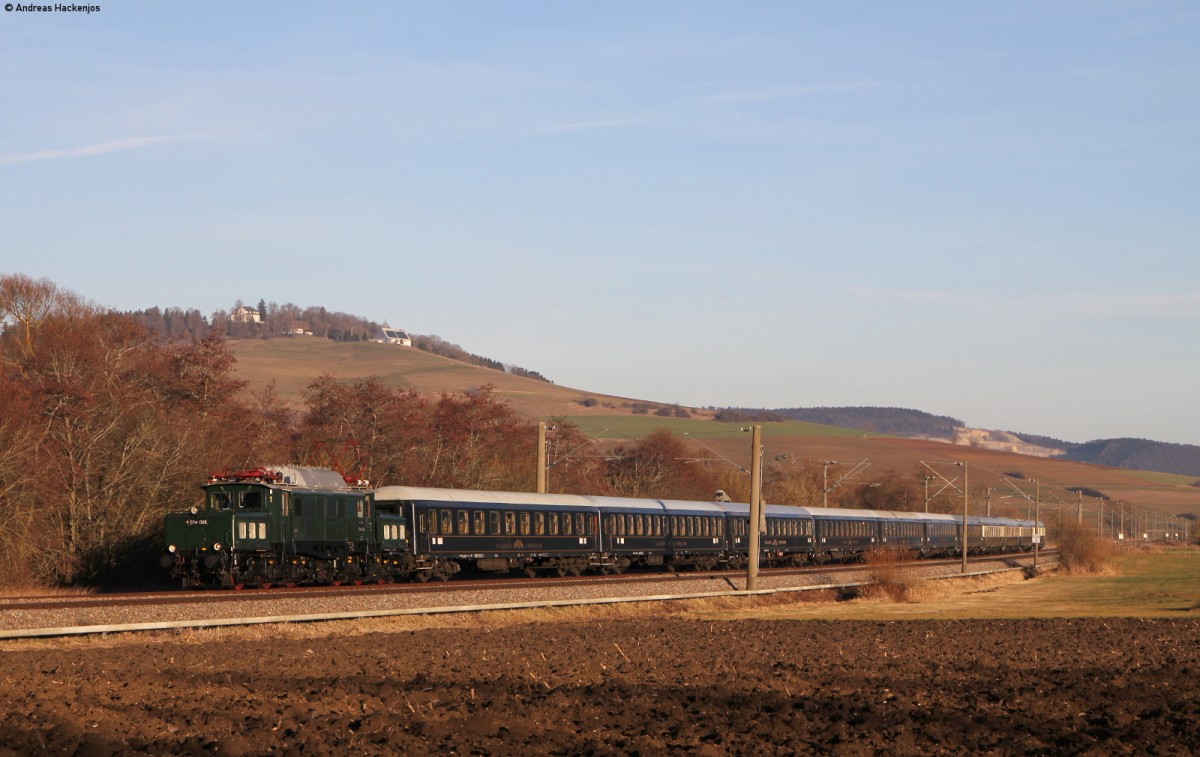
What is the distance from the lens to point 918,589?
52750 millimetres

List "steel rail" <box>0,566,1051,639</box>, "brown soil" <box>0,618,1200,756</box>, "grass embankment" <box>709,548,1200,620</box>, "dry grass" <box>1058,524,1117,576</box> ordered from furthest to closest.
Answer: "dry grass" <box>1058,524,1117,576</box> < "grass embankment" <box>709,548,1200,620</box> < "steel rail" <box>0,566,1051,639</box> < "brown soil" <box>0,618,1200,756</box>

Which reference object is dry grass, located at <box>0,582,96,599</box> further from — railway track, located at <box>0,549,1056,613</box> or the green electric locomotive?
the green electric locomotive

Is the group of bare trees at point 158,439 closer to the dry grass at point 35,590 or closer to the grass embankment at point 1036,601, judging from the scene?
the dry grass at point 35,590

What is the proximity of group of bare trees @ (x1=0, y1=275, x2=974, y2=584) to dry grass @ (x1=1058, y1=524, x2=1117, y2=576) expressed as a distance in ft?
68.7

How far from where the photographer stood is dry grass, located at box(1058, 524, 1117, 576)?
280 ft

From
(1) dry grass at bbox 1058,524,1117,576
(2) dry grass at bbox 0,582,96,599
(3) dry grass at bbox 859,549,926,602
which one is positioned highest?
(2) dry grass at bbox 0,582,96,599

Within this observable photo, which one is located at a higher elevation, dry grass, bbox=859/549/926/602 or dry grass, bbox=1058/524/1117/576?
dry grass, bbox=859/549/926/602

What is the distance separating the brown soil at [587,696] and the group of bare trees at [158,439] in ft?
57.6

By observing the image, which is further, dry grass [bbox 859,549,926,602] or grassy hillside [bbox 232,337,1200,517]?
grassy hillside [bbox 232,337,1200,517]

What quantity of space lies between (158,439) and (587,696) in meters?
31.8

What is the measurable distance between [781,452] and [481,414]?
79.0 m

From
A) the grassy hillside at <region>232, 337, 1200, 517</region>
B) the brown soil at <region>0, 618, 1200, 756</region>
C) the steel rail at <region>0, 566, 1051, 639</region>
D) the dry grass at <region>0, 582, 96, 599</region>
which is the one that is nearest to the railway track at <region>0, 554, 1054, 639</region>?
the steel rail at <region>0, 566, 1051, 639</region>

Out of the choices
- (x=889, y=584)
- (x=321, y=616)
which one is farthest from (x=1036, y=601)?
(x=321, y=616)

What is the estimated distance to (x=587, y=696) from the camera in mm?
18188
